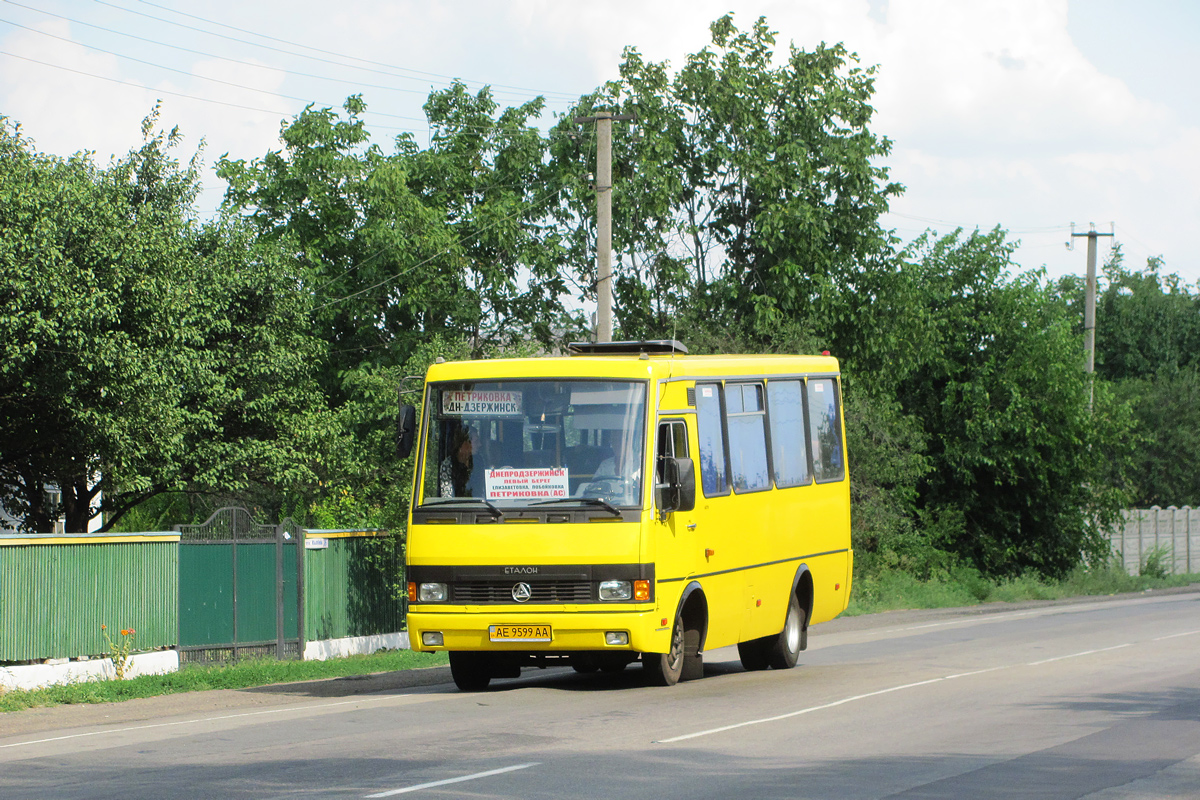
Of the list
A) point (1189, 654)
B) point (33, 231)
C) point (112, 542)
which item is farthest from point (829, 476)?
point (33, 231)

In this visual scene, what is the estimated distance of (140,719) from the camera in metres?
13.4

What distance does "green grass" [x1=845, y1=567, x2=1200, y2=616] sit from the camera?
111ft

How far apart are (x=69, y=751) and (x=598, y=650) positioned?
4.91 m

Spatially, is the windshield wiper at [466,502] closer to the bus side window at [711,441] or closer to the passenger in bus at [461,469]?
the passenger in bus at [461,469]

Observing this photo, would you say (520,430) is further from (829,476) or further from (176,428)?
(176,428)

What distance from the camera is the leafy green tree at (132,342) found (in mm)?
18766

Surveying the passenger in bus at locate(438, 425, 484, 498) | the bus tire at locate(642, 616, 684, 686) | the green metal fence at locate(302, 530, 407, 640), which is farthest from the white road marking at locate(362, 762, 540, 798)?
the green metal fence at locate(302, 530, 407, 640)

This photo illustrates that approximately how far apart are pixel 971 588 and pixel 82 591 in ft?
87.3

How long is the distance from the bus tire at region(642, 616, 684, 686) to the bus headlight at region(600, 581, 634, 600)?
34.9 inches

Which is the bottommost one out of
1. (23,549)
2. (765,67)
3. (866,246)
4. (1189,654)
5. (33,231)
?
(1189,654)

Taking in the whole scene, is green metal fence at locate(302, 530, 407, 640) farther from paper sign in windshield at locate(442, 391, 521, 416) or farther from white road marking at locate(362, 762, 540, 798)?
white road marking at locate(362, 762, 540, 798)

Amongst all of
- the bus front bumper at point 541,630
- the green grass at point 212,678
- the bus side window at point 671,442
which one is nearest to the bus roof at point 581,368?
the bus side window at point 671,442

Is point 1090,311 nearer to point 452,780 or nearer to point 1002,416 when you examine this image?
point 1002,416

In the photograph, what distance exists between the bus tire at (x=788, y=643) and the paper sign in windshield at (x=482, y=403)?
4890mm
